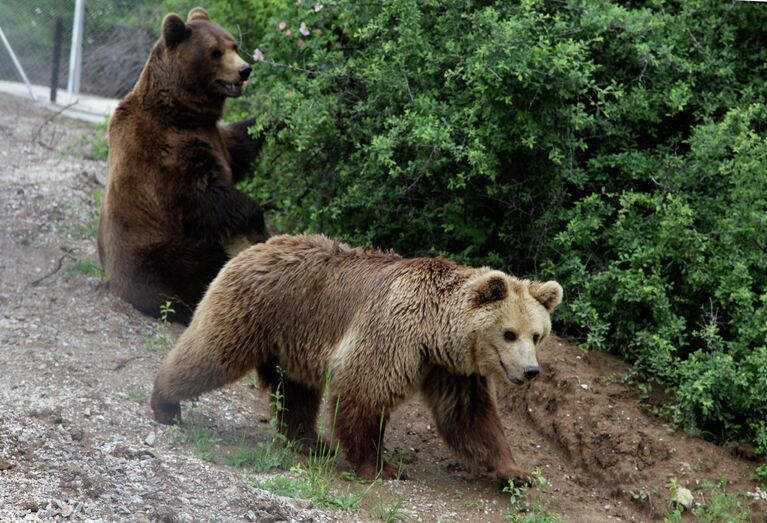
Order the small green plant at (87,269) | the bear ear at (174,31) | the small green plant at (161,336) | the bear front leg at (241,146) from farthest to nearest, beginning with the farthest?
the bear front leg at (241,146) → the small green plant at (87,269) → the bear ear at (174,31) → the small green plant at (161,336)

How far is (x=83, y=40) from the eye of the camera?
13266 millimetres

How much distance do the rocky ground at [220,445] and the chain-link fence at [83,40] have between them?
18.2 ft

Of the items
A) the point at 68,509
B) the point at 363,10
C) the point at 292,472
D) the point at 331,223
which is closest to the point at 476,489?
the point at 292,472

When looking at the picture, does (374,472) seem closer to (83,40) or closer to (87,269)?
(87,269)

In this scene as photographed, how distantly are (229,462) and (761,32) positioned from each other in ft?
17.7

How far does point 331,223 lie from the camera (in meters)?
8.19

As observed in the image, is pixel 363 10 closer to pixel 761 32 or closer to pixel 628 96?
pixel 628 96

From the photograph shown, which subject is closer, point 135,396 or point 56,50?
point 135,396

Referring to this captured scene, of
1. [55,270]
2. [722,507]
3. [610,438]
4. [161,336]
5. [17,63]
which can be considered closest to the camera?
[722,507]

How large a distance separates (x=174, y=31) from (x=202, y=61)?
0.31m

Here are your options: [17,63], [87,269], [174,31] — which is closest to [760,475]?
[174,31]

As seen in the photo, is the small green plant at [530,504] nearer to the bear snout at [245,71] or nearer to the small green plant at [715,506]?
the small green plant at [715,506]

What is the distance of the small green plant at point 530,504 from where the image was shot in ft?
17.2


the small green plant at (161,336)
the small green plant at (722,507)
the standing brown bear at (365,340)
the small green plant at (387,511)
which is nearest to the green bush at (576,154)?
the small green plant at (722,507)
